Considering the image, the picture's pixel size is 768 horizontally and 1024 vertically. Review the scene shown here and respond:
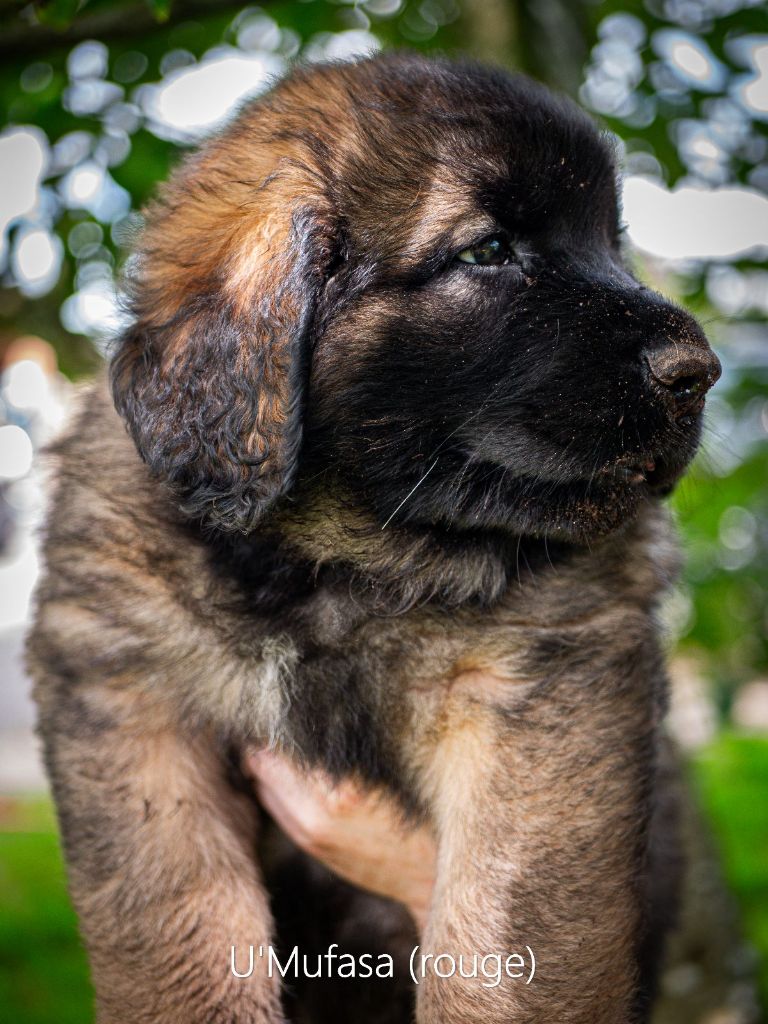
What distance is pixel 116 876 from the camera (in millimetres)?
1904

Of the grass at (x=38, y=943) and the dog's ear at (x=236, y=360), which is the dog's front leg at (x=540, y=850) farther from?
the grass at (x=38, y=943)

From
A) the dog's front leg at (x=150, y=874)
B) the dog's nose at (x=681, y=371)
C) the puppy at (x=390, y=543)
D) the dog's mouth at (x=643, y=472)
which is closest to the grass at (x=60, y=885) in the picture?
the dog's front leg at (x=150, y=874)

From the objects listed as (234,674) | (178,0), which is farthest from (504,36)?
(234,674)

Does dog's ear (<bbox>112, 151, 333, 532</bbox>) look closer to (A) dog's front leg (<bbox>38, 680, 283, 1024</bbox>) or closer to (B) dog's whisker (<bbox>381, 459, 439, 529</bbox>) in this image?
(B) dog's whisker (<bbox>381, 459, 439, 529</bbox>)

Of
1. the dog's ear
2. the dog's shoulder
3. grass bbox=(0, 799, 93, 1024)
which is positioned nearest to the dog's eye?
the dog's ear

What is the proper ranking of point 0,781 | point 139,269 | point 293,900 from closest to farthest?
point 139,269
point 293,900
point 0,781

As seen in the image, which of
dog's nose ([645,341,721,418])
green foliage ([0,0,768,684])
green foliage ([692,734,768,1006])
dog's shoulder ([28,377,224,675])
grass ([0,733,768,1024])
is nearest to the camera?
dog's nose ([645,341,721,418])

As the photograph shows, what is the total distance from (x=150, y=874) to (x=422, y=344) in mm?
1118

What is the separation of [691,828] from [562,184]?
257 centimetres

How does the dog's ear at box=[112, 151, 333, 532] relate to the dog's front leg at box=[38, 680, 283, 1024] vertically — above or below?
above

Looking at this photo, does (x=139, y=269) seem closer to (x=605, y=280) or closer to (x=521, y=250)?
(x=521, y=250)

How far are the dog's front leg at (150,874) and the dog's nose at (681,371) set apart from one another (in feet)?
3.74

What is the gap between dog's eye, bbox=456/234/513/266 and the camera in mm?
1791

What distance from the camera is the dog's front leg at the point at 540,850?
1.76 metres
